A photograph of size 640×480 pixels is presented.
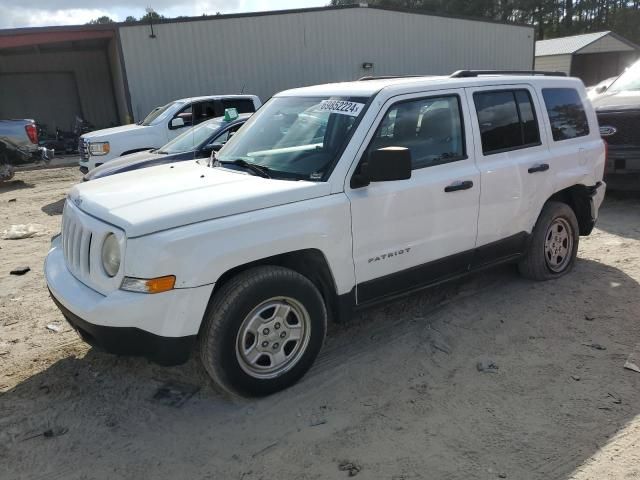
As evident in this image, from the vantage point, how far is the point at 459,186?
3900 millimetres

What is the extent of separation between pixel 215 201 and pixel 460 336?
2191mm

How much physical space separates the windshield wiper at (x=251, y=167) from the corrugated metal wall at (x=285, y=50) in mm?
14959

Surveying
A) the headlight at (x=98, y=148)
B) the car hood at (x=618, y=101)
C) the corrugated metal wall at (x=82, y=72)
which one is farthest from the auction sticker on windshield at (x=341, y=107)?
the corrugated metal wall at (x=82, y=72)

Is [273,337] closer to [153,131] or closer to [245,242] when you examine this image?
[245,242]

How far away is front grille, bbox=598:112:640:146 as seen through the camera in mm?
7559

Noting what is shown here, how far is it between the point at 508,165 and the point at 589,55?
36.8 metres

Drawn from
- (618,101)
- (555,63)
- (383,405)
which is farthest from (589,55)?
(383,405)

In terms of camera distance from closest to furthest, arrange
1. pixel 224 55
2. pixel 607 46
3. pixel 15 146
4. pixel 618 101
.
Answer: pixel 618 101 < pixel 15 146 < pixel 224 55 < pixel 607 46

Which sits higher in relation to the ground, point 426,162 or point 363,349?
point 426,162

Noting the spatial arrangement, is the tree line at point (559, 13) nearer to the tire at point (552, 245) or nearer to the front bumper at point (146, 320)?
the tire at point (552, 245)

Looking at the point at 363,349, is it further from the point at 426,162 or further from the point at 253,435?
the point at 426,162

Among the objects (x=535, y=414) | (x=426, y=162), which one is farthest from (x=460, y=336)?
(x=426, y=162)

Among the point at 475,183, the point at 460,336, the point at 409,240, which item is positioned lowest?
the point at 460,336

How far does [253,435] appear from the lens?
9.92ft
